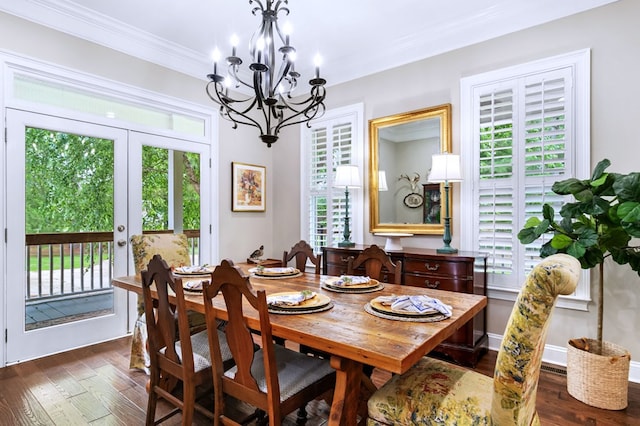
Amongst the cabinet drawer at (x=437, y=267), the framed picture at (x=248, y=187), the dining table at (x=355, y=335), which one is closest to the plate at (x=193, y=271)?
the dining table at (x=355, y=335)

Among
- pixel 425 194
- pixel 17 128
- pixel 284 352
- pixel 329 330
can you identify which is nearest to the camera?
pixel 329 330

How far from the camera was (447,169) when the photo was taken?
121 inches

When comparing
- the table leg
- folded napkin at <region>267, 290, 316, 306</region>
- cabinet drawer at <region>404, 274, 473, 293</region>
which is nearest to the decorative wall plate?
cabinet drawer at <region>404, 274, 473, 293</region>

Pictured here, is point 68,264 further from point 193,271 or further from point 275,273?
point 275,273

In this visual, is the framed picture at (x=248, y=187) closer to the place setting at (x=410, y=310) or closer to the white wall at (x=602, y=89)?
the white wall at (x=602, y=89)

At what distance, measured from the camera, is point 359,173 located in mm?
3861

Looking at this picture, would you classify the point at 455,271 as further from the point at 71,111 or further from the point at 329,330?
the point at 71,111

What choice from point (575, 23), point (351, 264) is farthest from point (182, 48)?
point (575, 23)

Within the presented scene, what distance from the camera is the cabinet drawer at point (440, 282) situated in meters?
2.84

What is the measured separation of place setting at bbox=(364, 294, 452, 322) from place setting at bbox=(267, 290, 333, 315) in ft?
0.70

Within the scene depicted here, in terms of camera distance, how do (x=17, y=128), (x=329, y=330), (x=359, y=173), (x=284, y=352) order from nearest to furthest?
(x=329, y=330) < (x=284, y=352) < (x=17, y=128) < (x=359, y=173)

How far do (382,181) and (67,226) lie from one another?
3039mm

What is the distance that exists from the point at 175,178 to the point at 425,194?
2.67 metres

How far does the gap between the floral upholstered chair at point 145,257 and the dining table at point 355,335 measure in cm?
111
